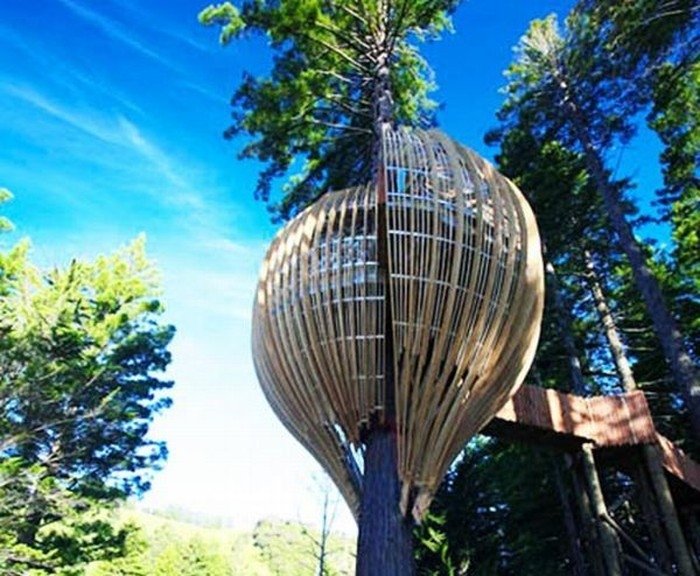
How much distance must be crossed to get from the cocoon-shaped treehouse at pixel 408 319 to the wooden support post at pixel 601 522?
3.88 metres

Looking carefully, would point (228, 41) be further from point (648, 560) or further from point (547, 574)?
point (547, 574)

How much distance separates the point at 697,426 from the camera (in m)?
6.38

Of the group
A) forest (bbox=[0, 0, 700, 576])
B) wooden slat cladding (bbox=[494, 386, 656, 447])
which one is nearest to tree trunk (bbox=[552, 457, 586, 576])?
forest (bbox=[0, 0, 700, 576])

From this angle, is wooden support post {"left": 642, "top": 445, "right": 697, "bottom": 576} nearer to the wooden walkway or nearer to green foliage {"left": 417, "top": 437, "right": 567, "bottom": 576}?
the wooden walkway

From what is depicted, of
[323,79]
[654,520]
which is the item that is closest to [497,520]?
[654,520]

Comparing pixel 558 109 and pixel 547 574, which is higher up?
pixel 558 109

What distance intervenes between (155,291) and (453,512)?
36.7 ft

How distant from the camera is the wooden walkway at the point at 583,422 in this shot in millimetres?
5094

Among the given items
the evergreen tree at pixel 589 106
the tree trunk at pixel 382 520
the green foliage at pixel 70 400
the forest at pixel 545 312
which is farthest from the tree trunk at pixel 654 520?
the green foliage at pixel 70 400

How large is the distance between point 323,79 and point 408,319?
4389mm

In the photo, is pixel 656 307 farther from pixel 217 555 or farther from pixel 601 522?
pixel 217 555

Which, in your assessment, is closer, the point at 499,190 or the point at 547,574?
the point at 499,190

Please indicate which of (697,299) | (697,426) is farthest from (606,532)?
(697,299)

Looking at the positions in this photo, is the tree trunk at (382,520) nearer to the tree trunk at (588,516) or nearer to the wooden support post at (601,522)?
the wooden support post at (601,522)
